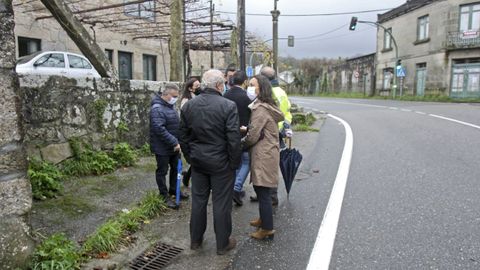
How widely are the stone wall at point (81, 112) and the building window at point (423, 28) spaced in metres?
29.7

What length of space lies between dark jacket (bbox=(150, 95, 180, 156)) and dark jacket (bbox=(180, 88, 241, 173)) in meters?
1.08

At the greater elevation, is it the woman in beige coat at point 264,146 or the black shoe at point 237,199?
the woman in beige coat at point 264,146

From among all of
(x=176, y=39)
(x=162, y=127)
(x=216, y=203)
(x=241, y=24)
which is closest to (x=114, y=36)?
(x=241, y=24)

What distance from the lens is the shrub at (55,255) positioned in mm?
3152

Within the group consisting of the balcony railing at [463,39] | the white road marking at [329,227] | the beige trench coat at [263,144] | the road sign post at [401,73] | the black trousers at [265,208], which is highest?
the balcony railing at [463,39]

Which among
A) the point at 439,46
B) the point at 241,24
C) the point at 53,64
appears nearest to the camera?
the point at 241,24

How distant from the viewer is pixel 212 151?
3.70 meters

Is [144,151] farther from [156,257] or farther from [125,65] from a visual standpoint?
[125,65]

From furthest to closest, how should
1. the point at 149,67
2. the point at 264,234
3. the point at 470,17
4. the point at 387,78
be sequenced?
the point at 387,78 → the point at 470,17 → the point at 149,67 → the point at 264,234

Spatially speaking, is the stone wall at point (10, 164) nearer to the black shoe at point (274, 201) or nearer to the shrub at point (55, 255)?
the shrub at point (55, 255)

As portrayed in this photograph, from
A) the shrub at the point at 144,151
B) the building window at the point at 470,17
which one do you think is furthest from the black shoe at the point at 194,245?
the building window at the point at 470,17

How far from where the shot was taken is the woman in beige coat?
13.5 feet

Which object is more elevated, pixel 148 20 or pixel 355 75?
pixel 148 20

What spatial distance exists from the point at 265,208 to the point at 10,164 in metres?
2.37
